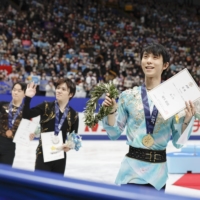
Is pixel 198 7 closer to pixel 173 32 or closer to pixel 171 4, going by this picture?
pixel 171 4

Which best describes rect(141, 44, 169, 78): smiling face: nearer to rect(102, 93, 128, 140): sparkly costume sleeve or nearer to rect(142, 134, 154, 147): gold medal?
rect(102, 93, 128, 140): sparkly costume sleeve

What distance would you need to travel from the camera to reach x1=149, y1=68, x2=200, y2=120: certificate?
114 inches

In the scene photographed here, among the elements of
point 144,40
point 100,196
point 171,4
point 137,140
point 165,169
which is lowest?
point 165,169

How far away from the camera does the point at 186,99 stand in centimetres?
290

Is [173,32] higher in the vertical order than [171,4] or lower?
lower

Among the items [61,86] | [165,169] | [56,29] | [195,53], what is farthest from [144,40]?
[165,169]

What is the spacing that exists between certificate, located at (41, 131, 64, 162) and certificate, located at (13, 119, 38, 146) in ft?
0.69

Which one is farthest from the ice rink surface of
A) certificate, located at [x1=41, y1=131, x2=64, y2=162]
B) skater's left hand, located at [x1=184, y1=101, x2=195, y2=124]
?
skater's left hand, located at [x1=184, y1=101, x2=195, y2=124]

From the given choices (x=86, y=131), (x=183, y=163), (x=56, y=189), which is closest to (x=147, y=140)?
(x=56, y=189)

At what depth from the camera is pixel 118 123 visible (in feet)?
10.3

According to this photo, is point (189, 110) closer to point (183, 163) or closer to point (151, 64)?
point (151, 64)

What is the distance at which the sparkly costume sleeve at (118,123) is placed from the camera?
3.04m

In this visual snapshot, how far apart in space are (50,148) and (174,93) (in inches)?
87.4

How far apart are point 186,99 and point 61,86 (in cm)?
233
